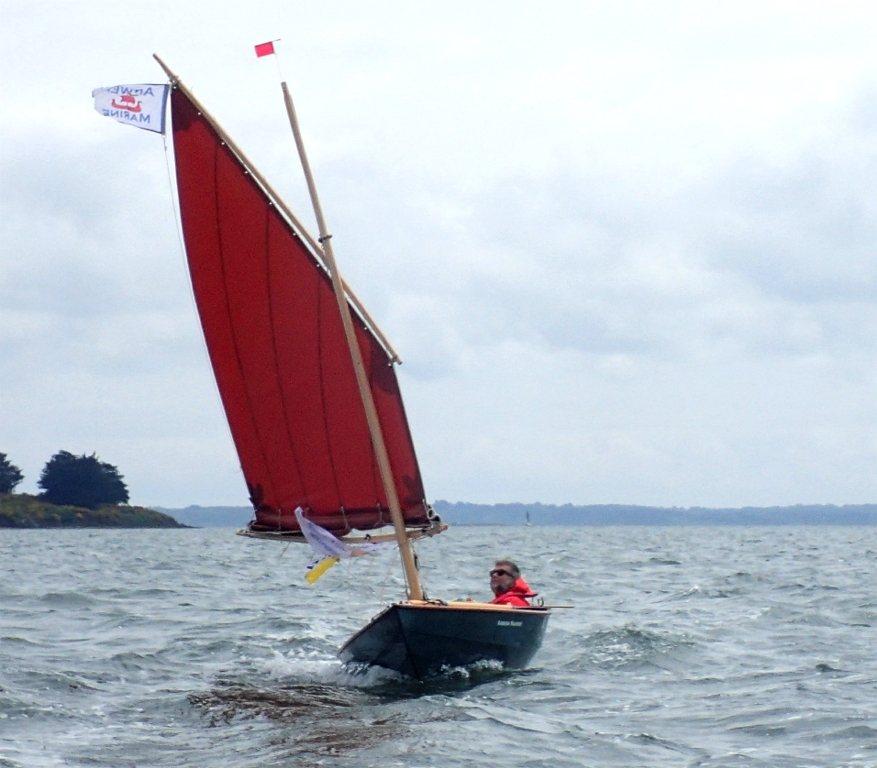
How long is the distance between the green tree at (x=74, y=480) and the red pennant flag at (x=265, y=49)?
140 m

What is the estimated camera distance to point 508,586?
18.6 m

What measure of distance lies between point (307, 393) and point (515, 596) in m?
4.07

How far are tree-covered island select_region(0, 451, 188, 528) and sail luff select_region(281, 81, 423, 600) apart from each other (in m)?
134

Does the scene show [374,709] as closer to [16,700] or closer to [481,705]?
[481,705]

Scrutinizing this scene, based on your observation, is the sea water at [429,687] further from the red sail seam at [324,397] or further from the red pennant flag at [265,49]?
the red pennant flag at [265,49]

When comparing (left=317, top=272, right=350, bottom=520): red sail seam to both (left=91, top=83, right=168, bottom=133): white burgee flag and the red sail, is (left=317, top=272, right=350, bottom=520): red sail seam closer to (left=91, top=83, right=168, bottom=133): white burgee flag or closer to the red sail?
the red sail

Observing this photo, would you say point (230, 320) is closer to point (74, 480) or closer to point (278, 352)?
point (278, 352)

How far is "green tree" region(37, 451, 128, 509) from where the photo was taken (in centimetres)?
15175

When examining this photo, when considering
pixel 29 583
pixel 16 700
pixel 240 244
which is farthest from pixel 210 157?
pixel 29 583

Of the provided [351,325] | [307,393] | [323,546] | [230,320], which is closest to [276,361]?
[307,393]

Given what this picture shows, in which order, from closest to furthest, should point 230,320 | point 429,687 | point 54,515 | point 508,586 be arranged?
1. point 429,687
2. point 230,320
3. point 508,586
4. point 54,515

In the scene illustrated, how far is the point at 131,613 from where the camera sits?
27.2m

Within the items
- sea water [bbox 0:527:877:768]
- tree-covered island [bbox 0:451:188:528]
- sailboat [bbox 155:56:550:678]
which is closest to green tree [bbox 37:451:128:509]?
tree-covered island [bbox 0:451:188:528]

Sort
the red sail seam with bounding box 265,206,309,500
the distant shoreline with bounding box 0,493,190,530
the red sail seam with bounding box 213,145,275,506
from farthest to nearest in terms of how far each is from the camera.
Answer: the distant shoreline with bounding box 0,493,190,530
the red sail seam with bounding box 265,206,309,500
the red sail seam with bounding box 213,145,275,506
